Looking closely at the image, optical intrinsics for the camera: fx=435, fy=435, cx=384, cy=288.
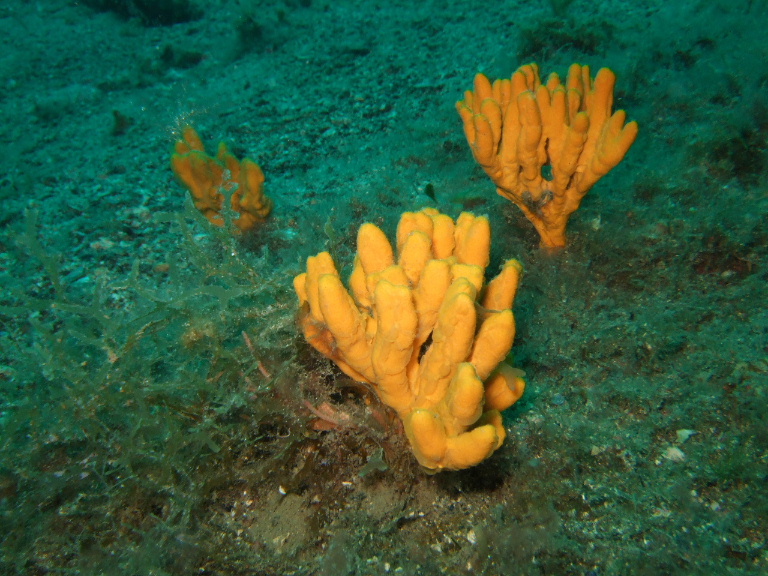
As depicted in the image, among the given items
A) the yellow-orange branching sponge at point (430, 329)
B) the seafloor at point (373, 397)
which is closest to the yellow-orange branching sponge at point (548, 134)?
the seafloor at point (373, 397)

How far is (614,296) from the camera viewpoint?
3.19m

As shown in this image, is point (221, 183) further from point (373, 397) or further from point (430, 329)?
point (430, 329)

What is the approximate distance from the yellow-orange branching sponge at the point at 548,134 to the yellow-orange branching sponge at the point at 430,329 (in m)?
1.44

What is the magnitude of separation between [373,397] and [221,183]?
3.46 metres

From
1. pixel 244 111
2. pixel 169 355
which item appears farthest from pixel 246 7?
pixel 169 355

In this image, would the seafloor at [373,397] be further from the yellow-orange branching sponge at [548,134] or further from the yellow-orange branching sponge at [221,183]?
the yellow-orange branching sponge at [548,134]

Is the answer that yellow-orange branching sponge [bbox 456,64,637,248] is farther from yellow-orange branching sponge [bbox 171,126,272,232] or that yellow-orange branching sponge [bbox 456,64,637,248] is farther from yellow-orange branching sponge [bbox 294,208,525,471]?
yellow-orange branching sponge [bbox 171,126,272,232]

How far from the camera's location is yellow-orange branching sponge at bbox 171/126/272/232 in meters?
4.46

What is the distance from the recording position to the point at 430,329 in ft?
5.93

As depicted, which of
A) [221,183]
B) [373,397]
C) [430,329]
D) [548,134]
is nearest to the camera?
[430,329]

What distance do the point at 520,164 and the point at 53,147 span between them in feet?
23.2

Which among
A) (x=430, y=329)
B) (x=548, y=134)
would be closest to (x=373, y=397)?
(x=430, y=329)

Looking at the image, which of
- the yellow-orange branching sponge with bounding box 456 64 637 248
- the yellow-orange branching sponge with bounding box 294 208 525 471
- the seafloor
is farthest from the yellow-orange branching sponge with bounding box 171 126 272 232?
the yellow-orange branching sponge with bounding box 294 208 525 471

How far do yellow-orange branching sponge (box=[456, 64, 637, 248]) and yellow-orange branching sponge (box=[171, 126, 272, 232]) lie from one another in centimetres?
233
